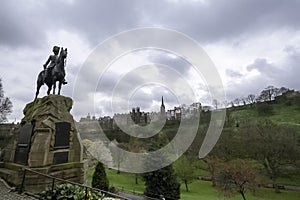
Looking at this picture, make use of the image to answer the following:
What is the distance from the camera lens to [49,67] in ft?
35.9

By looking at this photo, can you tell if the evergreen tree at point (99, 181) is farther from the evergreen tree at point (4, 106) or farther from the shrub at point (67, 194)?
the evergreen tree at point (4, 106)

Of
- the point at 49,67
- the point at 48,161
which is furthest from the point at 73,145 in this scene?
the point at 49,67

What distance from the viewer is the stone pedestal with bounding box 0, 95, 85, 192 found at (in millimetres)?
8461

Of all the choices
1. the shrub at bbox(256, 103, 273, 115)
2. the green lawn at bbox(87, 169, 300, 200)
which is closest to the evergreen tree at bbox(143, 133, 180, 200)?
the green lawn at bbox(87, 169, 300, 200)

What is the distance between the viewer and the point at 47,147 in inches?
344

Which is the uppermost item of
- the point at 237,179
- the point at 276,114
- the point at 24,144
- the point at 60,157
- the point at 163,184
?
the point at 276,114

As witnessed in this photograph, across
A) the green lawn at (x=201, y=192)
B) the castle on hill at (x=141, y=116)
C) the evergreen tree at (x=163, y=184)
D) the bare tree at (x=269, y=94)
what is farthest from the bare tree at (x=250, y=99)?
the evergreen tree at (x=163, y=184)

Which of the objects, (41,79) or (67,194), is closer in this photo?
(67,194)

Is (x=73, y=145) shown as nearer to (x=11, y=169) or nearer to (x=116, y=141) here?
(x=11, y=169)

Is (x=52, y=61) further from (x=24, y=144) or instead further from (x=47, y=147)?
(x=47, y=147)

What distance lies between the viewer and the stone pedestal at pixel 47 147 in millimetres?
8461

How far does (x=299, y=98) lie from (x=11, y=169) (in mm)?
62522

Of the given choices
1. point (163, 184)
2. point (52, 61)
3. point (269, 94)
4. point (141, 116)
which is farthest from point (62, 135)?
point (269, 94)

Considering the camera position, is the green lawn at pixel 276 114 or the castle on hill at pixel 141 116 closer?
the castle on hill at pixel 141 116
